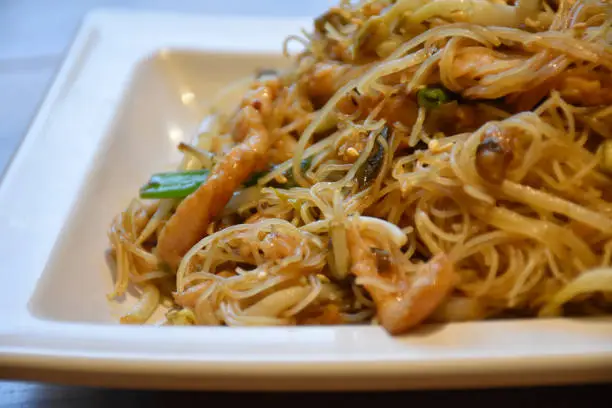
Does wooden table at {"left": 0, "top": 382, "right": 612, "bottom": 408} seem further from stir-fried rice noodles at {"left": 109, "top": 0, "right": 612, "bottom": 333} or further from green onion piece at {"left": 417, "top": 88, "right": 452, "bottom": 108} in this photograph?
green onion piece at {"left": 417, "top": 88, "right": 452, "bottom": 108}

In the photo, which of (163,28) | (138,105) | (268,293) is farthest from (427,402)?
(163,28)

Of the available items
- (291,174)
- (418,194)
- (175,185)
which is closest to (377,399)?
(418,194)

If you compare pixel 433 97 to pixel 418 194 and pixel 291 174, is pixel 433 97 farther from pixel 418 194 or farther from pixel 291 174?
pixel 291 174

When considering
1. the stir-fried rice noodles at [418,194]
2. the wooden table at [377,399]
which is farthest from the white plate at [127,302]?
the wooden table at [377,399]

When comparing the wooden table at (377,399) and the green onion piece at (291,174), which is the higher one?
the green onion piece at (291,174)

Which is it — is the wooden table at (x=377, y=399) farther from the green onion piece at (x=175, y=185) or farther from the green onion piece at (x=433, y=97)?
the green onion piece at (x=433, y=97)

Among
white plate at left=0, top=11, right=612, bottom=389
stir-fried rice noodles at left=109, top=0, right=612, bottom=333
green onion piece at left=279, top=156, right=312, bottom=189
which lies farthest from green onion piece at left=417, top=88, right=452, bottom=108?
white plate at left=0, top=11, right=612, bottom=389
